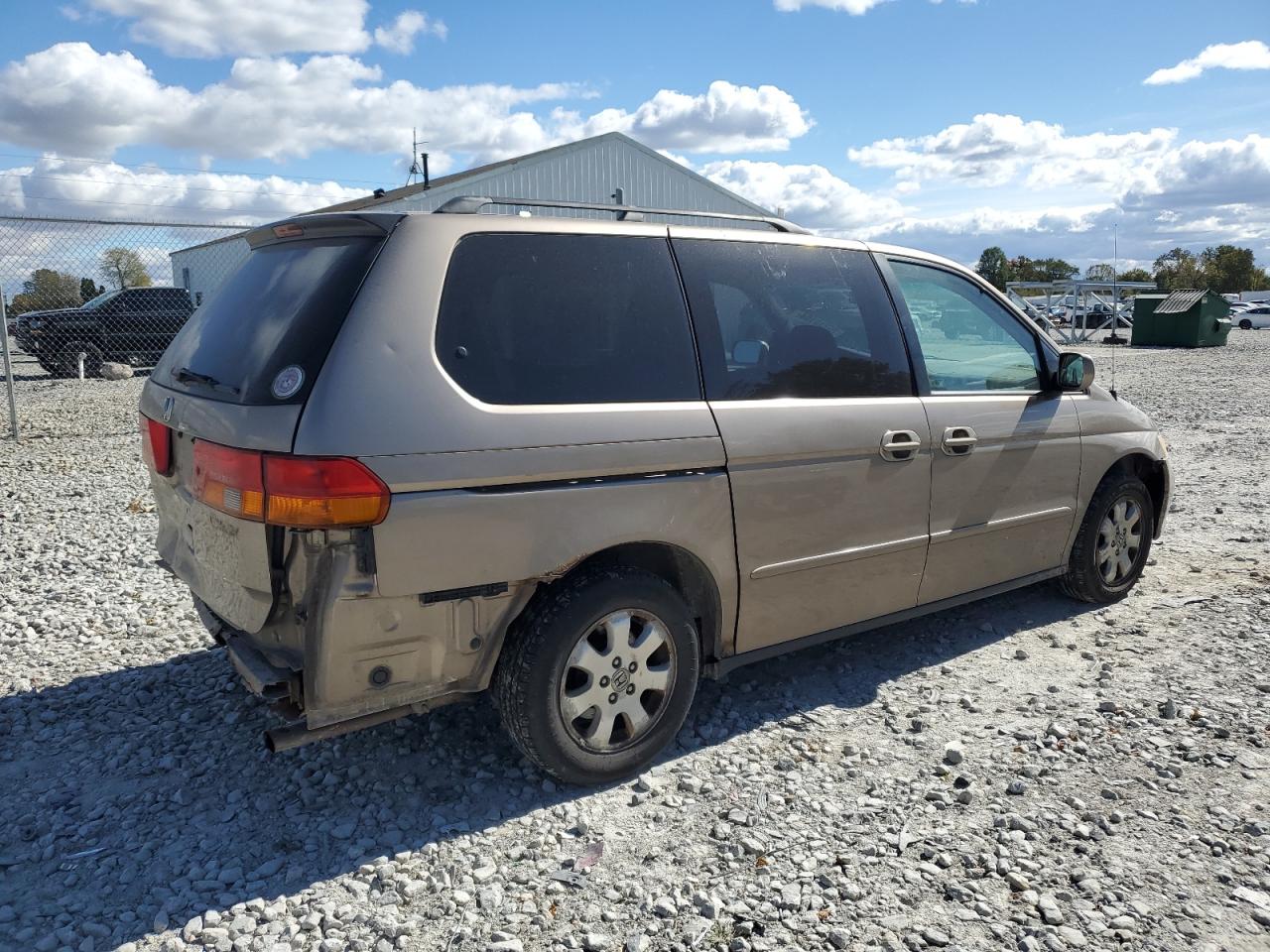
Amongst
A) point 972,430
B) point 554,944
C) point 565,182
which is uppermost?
point 565,182

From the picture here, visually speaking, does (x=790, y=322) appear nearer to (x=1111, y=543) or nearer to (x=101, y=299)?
(x=1111, y=543)

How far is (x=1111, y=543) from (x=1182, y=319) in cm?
3002

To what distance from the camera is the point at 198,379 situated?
3.21 meters

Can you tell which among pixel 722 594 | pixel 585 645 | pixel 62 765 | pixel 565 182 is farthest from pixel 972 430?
pixel 565 182

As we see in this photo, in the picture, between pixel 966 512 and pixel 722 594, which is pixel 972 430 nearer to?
pixel 966 512

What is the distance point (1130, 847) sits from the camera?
2.96 meters

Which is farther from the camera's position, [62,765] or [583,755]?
[62,765]

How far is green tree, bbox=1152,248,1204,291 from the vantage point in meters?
74.2

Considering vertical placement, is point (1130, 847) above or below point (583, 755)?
below

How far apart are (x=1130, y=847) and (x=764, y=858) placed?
1.15 metres

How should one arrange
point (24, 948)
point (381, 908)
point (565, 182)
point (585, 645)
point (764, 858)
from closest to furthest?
point (24, 948), point (381, 908), point (764, 858), point (585, 645), point (565, 182)

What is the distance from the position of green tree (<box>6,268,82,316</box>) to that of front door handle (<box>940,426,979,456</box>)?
1129cm

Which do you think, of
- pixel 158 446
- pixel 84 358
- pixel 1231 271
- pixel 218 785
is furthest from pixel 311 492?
pixel 1231 271

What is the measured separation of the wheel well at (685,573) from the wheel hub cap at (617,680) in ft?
0.64
